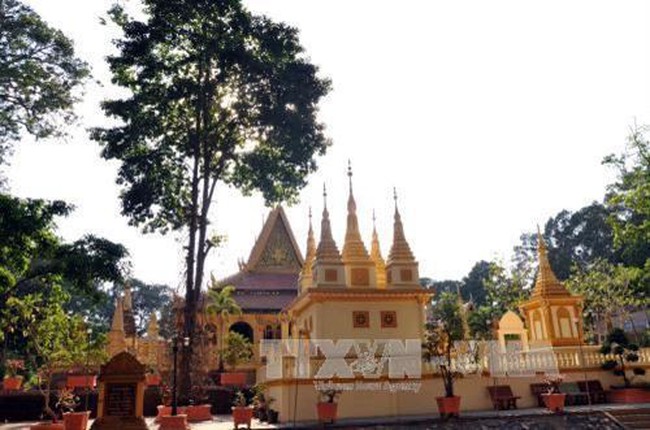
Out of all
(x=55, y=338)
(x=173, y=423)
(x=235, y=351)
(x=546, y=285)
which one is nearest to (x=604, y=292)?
(x=546, y=285)

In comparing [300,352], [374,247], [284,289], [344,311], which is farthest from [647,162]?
[284,289]

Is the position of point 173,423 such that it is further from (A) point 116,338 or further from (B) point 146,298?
(B) point 146,298

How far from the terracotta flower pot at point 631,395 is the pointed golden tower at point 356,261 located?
27.1ft

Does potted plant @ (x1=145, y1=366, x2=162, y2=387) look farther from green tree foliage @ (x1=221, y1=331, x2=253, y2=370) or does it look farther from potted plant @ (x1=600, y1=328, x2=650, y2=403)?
potted plant @ (x1=600, y1=328, x2=650, y2=403)

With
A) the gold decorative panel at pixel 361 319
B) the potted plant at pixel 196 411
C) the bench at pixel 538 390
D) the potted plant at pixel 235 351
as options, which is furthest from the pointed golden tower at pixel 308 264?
the bench at pixel 538 390

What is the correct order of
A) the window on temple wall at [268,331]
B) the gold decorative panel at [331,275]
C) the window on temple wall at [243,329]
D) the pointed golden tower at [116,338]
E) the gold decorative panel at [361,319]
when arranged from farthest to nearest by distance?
the window on temple wall at [243,329] < the window on temple wall at [268,331] < the pointed golden tower at [116,338] < the gold decorative panel at [331,275] < the gold decorative panel at [361,319]

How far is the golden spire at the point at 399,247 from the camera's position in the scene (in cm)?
1925

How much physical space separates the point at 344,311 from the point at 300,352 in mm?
2018

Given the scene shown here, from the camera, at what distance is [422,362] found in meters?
16.7

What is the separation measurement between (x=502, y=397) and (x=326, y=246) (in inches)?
278

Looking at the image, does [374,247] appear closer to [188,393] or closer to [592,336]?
[188,393]

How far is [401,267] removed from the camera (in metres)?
19.0

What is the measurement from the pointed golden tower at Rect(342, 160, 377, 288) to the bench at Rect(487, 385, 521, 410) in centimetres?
491

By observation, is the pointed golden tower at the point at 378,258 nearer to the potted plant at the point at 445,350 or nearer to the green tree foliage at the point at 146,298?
the potted plant at the point at 445,350
